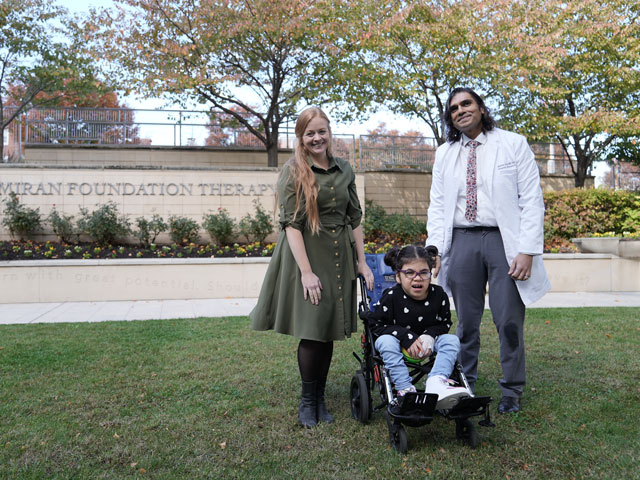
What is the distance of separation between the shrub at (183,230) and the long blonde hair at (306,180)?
330 inches

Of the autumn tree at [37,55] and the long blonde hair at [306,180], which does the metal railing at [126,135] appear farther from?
the long blonde hair at [306,180]

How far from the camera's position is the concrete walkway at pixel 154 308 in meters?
7.41

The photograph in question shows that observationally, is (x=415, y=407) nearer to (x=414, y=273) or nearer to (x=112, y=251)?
(x=414, y=273)

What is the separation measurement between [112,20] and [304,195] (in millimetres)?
11795

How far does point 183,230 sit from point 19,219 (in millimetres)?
3299

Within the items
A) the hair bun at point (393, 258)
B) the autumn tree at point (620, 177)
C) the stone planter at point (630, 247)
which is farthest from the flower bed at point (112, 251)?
the autumn tree at point (620, 177)

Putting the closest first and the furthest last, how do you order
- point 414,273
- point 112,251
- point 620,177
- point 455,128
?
point 414,273 → point 455,128 → point 112,251 → point 620,177

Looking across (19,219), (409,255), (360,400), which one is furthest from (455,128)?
(19,219)

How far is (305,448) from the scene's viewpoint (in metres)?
3.03

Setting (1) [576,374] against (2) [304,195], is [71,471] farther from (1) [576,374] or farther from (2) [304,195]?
(1) [576,374]

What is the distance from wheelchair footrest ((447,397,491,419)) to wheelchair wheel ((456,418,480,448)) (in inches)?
6.3

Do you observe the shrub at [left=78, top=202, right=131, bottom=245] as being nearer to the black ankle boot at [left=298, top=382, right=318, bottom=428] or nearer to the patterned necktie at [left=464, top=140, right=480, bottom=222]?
the black ankle boot at [left=298, top=382, right=318, bottom=428]

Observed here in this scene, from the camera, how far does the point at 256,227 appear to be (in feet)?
37.9

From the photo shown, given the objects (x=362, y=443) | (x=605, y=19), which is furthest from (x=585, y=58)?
(x=362, y=443)
